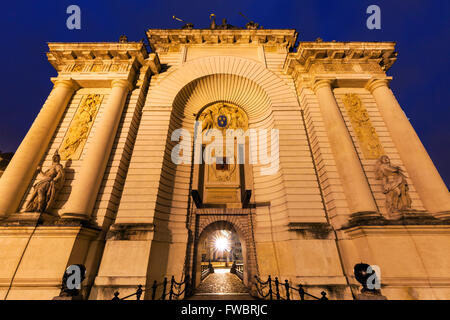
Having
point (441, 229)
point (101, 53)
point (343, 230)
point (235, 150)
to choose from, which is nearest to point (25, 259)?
point (235, 150)

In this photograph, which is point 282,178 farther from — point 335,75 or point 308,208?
point 335,75

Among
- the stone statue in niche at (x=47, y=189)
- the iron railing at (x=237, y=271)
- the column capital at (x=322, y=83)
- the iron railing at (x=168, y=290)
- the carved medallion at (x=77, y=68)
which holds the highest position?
the carved medallion at (x=77, y=68)

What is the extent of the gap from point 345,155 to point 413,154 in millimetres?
3186

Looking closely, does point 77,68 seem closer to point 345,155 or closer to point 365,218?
point 345,155

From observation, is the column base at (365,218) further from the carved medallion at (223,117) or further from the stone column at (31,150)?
the stone column at (31,150)

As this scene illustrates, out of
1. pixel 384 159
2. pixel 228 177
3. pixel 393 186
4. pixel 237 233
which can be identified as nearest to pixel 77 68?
pixel 228 177

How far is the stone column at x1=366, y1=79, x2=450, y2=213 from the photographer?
24.2ft

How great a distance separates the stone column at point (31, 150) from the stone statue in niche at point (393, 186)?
15583 mm

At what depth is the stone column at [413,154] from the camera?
24.2ft

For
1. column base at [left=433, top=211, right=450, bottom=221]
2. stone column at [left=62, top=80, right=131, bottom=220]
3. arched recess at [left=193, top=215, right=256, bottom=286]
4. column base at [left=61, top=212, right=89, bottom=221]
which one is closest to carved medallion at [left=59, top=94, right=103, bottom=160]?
stone column at [left=62, top=80, right=131, bottom=220]

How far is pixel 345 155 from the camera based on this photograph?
8.23 metres

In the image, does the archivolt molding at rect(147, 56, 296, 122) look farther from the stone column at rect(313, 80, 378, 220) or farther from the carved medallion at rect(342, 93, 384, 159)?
the carved medallion at rect(342, 93, 384, 159)

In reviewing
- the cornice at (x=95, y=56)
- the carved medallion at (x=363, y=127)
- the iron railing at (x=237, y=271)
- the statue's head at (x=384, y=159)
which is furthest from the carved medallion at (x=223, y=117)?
the iron railing at (x=237, y=271)

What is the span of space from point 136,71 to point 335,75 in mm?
12196
